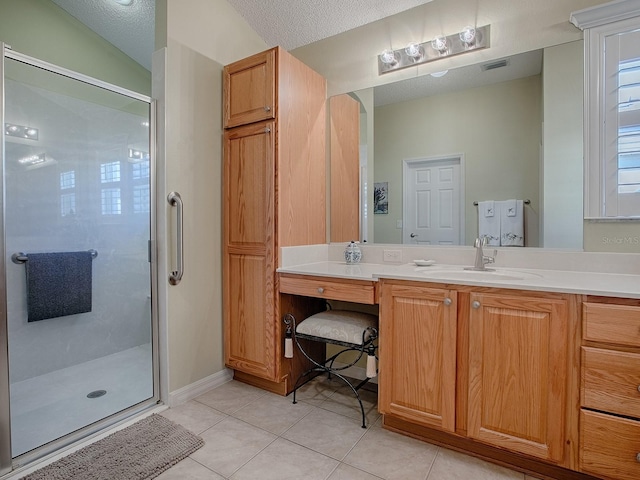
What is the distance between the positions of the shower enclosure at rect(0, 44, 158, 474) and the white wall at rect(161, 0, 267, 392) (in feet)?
0.42

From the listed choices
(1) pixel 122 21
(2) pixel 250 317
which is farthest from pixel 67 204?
(1) pixel 122 21

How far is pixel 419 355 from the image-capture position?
1.65m

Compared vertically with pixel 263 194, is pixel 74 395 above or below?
below

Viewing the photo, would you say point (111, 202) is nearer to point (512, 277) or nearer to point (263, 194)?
point (263, 194)

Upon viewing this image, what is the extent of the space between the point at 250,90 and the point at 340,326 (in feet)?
5.44

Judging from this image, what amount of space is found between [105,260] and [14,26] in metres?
2.04

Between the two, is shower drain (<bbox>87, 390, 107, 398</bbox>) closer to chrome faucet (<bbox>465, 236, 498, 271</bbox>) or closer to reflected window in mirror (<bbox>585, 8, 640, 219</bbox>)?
chrome faucet (<bbox>465, 236, 498, 271</bbox>)

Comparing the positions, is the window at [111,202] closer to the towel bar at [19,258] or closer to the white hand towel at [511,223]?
the towel bar at [19,258]

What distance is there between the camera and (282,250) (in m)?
2.18

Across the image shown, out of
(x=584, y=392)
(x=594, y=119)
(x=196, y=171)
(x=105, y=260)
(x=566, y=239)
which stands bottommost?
(x=584, y=392)

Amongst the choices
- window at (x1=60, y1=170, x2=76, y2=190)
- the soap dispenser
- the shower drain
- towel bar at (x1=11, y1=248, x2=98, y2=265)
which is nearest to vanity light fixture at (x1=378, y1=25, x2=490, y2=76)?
the soap dispenser

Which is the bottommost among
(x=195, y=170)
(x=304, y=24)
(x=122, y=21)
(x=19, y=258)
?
(x=19, y=258)

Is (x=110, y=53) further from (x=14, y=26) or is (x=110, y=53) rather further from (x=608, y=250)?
(x=608, y=250)

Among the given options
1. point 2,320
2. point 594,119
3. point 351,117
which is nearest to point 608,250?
point 594,119
